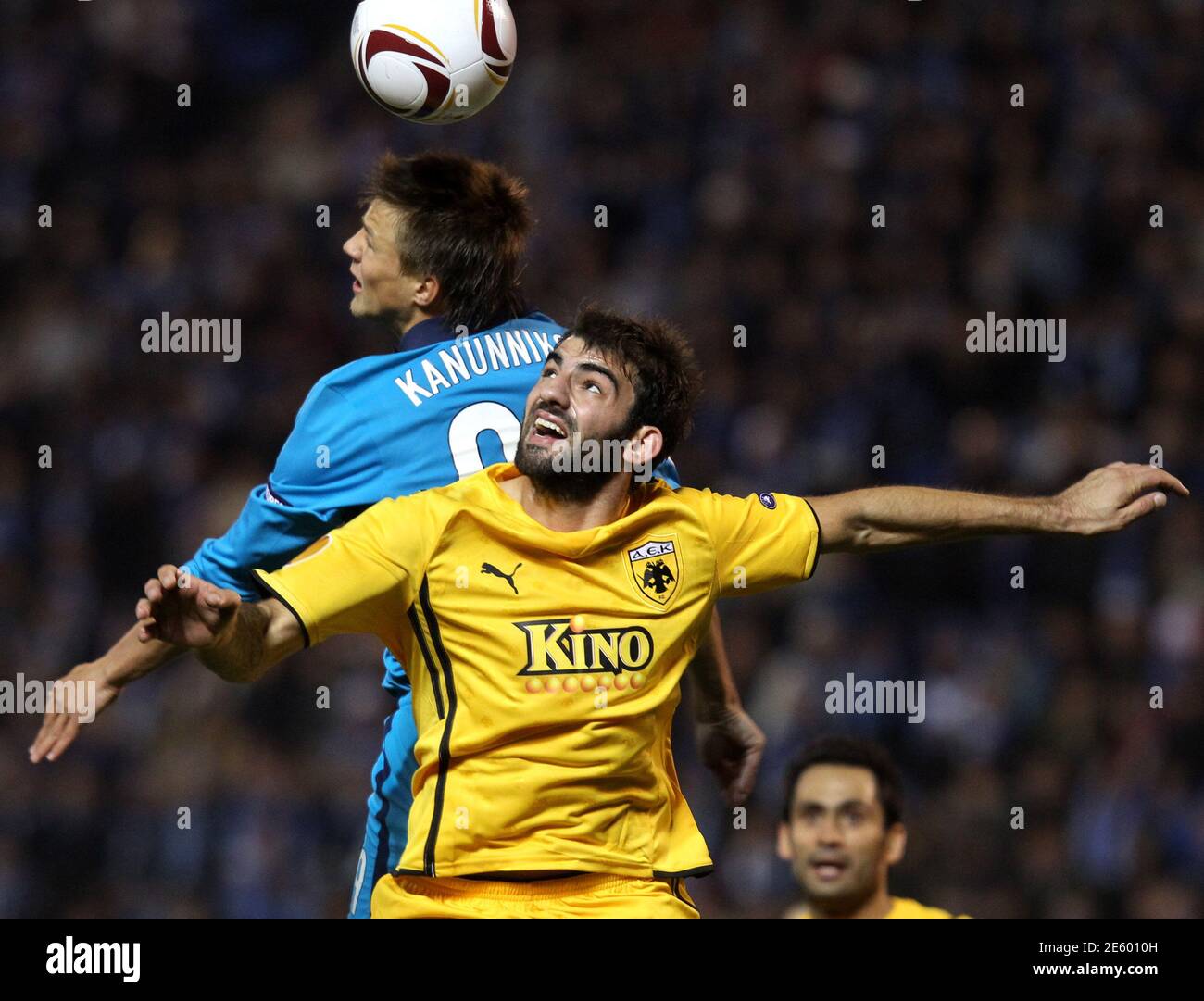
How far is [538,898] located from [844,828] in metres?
1.83

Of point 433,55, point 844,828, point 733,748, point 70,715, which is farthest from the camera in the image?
point 844,828

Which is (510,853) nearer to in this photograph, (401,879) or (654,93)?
(401,879)

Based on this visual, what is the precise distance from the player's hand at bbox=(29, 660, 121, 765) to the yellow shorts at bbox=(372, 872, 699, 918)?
39.6 inches

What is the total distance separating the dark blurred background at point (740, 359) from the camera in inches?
325

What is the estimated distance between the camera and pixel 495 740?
12.1 feet

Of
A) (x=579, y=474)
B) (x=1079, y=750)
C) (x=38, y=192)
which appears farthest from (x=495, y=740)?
(x=38, y=192)

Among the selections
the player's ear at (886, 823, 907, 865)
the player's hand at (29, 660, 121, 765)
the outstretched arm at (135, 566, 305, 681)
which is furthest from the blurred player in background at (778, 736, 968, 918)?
the outstretched arm at (135, 566, 305, 681)

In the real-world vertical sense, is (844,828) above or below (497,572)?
below

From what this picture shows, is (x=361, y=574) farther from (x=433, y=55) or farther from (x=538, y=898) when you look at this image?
(x=433, y=55)

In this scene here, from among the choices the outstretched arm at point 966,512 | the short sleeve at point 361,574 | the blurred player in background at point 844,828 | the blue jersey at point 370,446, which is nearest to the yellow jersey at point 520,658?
the short sleeve at point 361,574

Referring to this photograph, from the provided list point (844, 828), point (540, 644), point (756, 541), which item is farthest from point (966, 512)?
point (844, 828)

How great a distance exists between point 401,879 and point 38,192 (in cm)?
745

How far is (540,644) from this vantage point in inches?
146

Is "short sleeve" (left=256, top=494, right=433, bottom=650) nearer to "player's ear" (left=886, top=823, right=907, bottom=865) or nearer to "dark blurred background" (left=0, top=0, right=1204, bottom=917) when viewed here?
"player's ear" (left=886, top=823, right=907, bottom=865)
